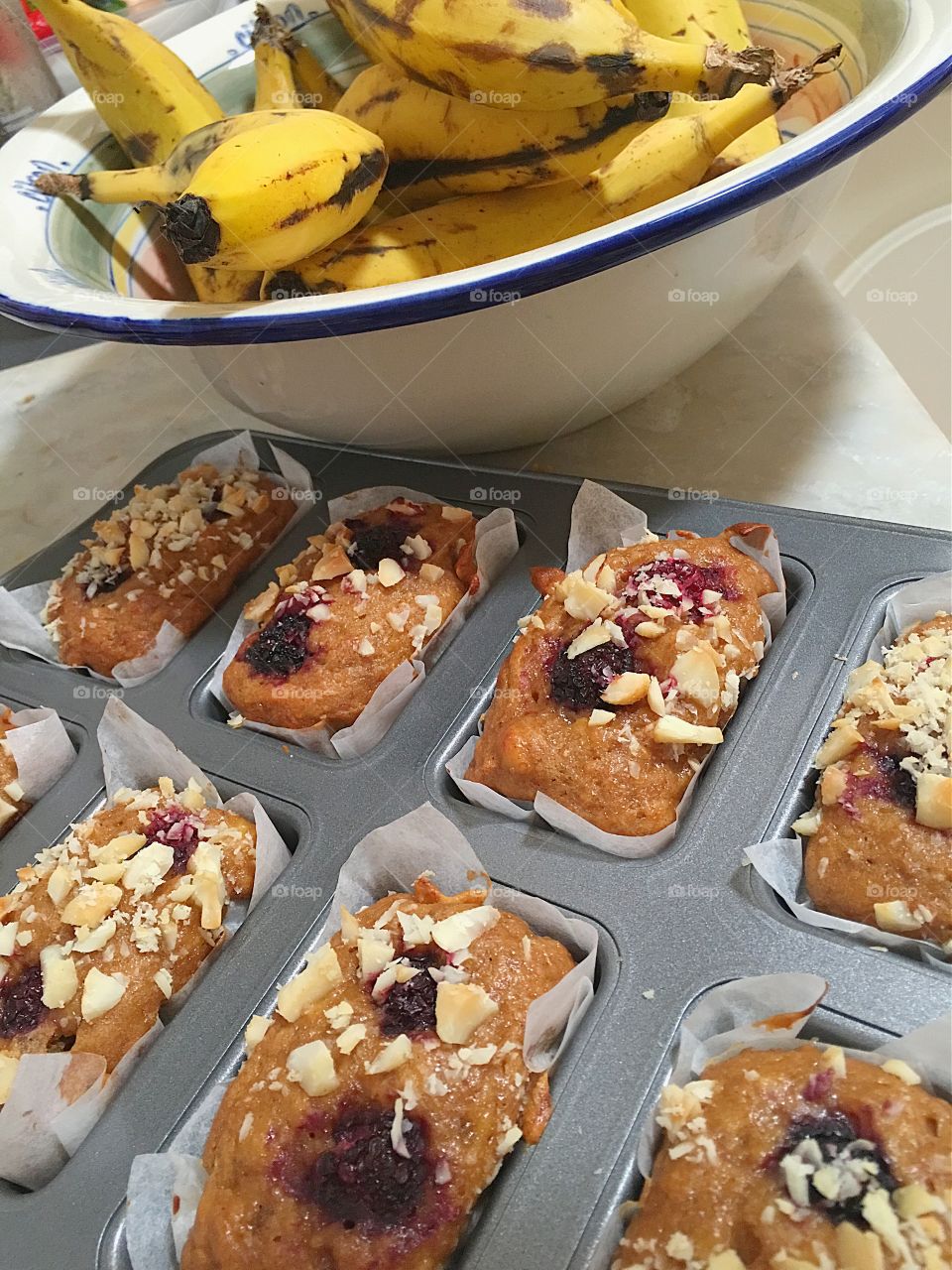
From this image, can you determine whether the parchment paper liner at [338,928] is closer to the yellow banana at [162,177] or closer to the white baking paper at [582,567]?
the white baking paper at [582,567]

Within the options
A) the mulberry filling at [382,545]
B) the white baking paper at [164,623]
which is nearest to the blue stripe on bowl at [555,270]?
the mulberry filling at [382,545]

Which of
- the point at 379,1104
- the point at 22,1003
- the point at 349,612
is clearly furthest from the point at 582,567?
the point at 22,1003

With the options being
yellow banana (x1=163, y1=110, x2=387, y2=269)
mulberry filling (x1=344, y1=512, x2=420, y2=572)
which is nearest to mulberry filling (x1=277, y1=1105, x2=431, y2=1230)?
mulberry filling (x1=344, y1=512, x2=420, y2=572)

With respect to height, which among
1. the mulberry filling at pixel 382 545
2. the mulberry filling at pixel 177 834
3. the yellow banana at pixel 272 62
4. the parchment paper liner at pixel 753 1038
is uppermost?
the yellow banana at pixel 272 62

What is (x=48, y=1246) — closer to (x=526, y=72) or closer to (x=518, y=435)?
(x=518, y=435)

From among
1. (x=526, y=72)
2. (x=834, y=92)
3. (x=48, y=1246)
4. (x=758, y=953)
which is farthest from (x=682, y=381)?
(x=48, y=1246)
